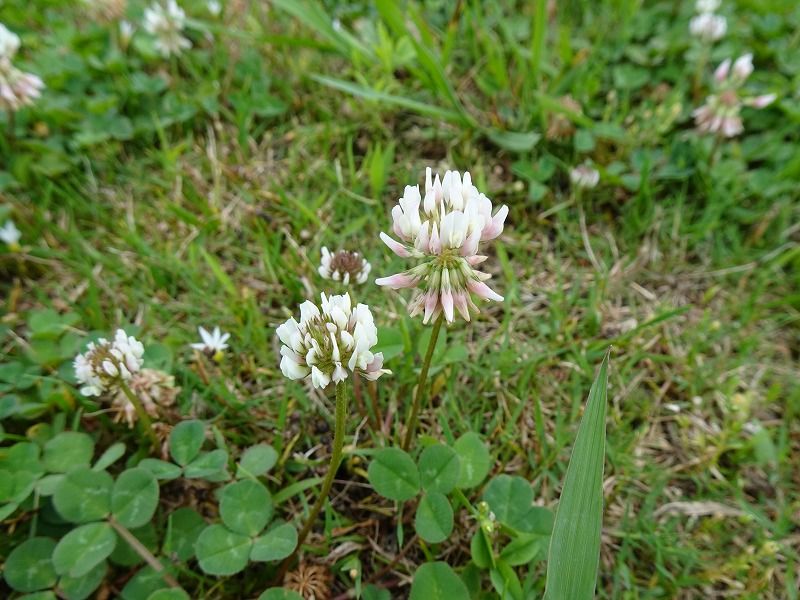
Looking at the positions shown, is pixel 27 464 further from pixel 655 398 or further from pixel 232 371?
pixel 655 398

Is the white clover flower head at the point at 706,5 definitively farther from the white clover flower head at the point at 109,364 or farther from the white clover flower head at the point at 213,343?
the white clover flower head at the point at 109,364

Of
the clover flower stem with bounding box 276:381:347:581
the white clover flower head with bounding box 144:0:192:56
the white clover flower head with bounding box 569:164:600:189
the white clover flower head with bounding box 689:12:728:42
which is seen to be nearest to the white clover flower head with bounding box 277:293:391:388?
the clover flower stem with bounding box 276:381:347:581

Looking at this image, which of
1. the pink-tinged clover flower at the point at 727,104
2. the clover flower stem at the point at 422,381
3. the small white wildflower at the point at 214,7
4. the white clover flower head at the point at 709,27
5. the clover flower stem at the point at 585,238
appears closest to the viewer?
the clover flower stem at the point at 422,381

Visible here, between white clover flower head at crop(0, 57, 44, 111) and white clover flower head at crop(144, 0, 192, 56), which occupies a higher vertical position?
white clover flower head at crop(144, 0, 192, 56)

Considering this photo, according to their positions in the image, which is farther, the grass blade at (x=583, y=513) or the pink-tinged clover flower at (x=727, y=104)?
the pink-tinged clover flower at (x=727, y=104)

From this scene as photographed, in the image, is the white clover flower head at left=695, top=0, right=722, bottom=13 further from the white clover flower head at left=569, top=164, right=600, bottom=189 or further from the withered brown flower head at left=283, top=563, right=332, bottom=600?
the withered brown flower head at left=283, top=563, right=332, bottom=600

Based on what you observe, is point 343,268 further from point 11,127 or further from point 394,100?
point 11,127

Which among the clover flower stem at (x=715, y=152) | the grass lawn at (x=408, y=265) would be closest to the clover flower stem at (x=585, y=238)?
the grass lawn at (x=408, y=265)
